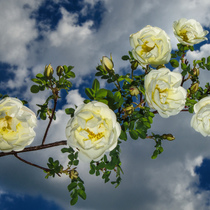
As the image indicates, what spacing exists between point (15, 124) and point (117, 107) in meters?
0.66

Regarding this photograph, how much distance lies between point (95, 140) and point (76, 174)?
1014 millimetres

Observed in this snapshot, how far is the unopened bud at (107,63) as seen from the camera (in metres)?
1.96

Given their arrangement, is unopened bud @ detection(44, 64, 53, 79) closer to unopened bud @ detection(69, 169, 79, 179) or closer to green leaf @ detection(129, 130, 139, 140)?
green leaf @ detection(129, 130, 139, 140)

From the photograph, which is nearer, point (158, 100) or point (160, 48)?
point (158, 100)

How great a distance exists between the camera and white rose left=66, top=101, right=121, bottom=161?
1.45 metres

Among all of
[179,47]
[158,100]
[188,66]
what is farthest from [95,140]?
[179,47]

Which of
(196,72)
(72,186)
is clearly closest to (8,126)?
(72,186)

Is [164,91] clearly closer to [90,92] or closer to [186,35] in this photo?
[90,92]

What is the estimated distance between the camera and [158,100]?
5.45ft

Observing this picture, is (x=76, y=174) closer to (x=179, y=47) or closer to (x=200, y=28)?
(x=179, y=47)

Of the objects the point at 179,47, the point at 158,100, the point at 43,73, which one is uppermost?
the point at 179,47

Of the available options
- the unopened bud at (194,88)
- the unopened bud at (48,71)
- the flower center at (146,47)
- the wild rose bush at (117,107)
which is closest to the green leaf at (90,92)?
the wild rose bush at (117,107)

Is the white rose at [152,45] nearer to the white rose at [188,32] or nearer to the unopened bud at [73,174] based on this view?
the white rose at [188,32]

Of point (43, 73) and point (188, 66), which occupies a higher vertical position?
point (188, 66)
